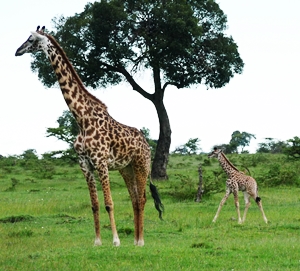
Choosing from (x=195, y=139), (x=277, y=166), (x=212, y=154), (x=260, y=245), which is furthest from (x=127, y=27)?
(x=195, y=139)

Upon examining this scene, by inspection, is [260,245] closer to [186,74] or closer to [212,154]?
[212,154]

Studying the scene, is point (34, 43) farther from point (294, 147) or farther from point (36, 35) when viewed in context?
point (294, 147)

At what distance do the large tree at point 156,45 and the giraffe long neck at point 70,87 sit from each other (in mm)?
16987

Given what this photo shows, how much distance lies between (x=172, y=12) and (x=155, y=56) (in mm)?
2037

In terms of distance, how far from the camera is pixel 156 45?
28.1 m

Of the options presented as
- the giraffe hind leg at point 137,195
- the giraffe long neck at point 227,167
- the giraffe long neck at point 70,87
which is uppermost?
the giraffe long neck at point 70,87

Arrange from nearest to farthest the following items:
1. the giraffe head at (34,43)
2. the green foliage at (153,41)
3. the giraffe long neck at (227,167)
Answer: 1. the giraffe head at (34,43)
2. the giraffe long neck at (227,167)
3. the green foliage at (153,41)

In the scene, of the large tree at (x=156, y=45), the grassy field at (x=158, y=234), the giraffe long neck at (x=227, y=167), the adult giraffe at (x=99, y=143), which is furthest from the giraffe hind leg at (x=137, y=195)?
the large tree at (x=156, y=45)

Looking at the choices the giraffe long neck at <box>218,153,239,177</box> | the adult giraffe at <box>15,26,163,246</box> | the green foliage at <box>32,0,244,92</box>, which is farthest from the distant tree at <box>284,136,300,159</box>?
the adult giraffe at <box>15,26,163,246</box>

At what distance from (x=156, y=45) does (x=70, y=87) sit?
1775 cm

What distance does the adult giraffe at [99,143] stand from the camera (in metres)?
10.2

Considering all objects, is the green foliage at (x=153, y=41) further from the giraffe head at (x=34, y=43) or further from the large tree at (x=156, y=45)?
the giraffe head at (x=34, y=43)

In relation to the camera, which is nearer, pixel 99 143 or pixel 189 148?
pixel 99 143

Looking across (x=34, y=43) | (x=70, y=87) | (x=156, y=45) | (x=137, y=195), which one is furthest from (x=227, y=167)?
(x=156, y=45)
